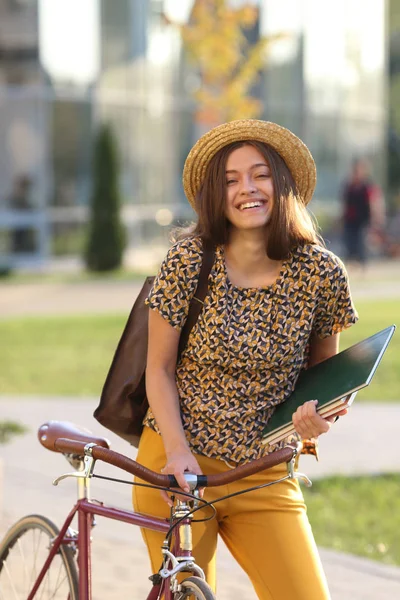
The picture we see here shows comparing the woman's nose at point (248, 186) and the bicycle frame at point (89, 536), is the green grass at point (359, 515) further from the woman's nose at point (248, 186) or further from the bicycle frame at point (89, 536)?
the woman's nose at point (248, 186)

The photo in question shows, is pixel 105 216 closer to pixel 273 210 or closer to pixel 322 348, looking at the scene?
pixel 322 348

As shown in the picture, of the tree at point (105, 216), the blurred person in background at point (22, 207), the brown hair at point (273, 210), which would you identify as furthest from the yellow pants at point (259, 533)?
the blurred person in background at point (22, 207)

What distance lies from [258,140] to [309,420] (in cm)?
81

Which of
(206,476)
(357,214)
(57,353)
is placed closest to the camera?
(206,476)

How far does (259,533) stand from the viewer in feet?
11.0

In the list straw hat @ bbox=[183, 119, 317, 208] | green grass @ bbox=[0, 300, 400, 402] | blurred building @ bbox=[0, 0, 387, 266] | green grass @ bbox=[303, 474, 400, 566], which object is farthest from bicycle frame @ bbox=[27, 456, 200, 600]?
blurred building @ bbox=[0, 0, 387, 266]

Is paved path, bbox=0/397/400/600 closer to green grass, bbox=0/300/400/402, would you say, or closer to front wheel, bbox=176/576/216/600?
green grass, bbox=0/300/400/402

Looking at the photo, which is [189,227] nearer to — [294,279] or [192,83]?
[294,279]

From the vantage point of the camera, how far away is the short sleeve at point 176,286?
3.32m

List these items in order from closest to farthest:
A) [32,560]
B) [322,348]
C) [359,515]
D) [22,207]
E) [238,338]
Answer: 1. [238,338]
2. [322,348]
3. [32,560]
4. [359,515]
5. [22,207]

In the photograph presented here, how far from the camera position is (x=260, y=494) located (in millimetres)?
3381

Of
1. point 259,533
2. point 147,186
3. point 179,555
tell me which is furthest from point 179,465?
point 147,186

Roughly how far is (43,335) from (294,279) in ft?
41.2

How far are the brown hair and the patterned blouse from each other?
38mm
